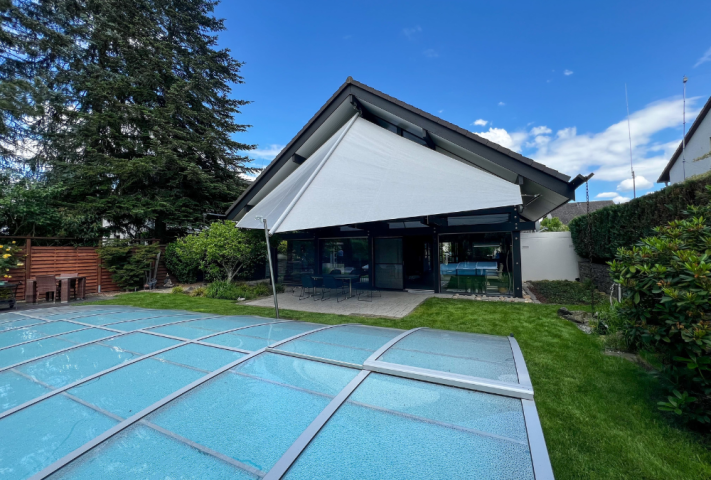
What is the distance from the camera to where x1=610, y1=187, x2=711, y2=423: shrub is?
2498mm

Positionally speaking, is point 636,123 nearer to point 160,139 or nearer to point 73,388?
point 73,388

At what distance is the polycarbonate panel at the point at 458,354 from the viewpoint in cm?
239

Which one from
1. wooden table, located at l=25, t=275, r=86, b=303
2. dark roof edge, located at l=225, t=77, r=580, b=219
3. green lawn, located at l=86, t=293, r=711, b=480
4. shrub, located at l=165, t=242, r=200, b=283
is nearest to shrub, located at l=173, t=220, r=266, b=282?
dark roof edge, located at l=225, t=77, r=580, b=219

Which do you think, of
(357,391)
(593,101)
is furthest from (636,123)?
(357,391)

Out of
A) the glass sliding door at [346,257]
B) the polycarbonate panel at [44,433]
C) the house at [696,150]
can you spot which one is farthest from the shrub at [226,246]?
the house at [696,150]

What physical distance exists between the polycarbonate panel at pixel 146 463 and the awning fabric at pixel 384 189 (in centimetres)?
417

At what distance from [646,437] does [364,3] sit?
623 inches

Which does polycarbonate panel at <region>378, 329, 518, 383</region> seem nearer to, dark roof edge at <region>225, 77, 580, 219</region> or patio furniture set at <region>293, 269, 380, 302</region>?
dark roof edge at <region>225, 77, 580, 219</region>

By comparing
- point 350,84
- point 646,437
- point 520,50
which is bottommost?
point 646,437

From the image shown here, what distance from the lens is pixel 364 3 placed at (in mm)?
12445

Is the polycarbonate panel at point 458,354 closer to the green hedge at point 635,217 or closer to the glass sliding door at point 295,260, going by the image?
the green hedge at point 635,217

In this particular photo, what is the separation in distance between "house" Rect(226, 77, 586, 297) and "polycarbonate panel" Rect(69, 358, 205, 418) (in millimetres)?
3313

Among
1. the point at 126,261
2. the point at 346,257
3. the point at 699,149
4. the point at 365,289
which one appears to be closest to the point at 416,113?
the point at 346,257

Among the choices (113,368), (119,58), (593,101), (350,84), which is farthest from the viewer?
(119,58)
